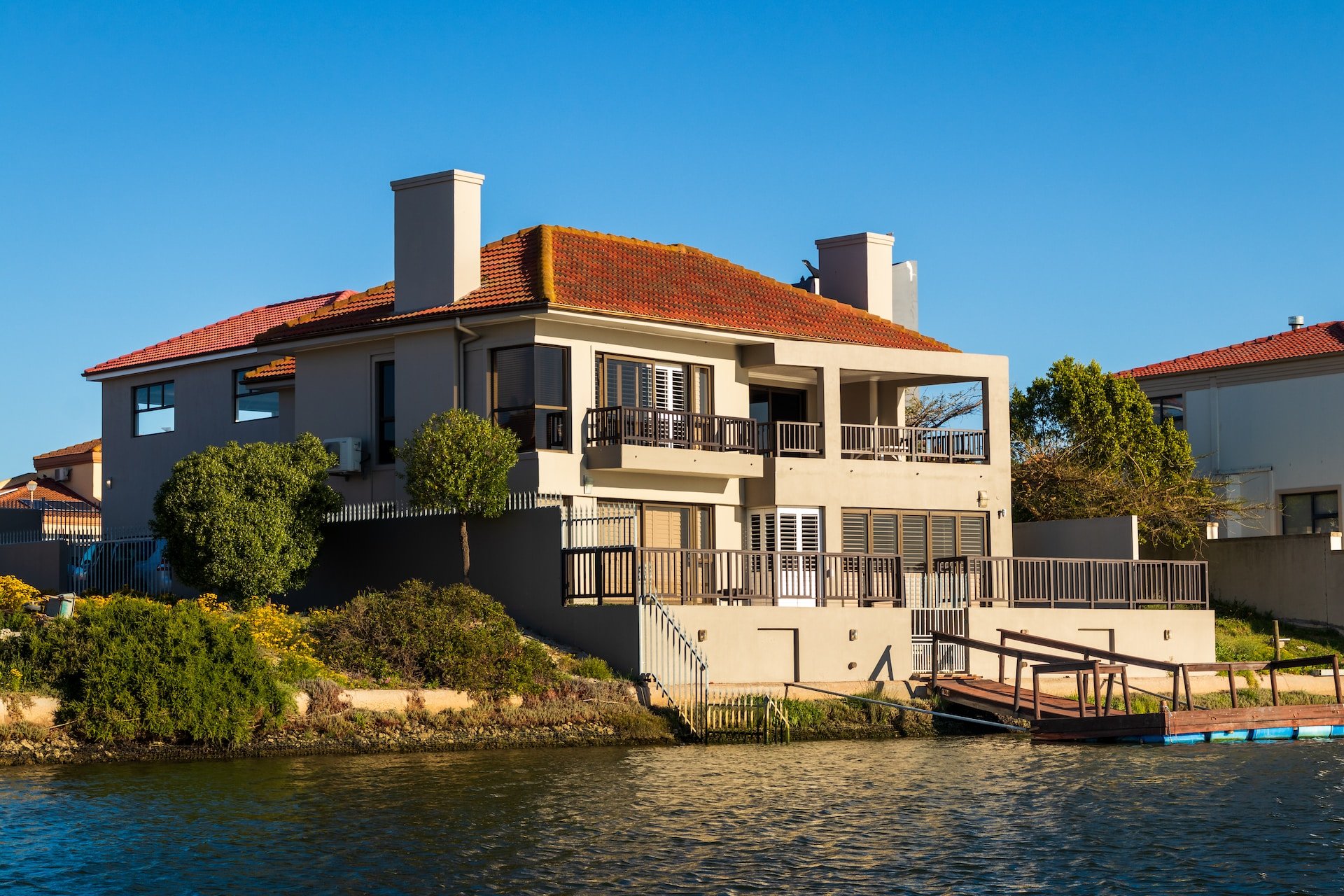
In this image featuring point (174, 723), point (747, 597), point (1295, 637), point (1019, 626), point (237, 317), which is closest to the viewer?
point (174, 723)

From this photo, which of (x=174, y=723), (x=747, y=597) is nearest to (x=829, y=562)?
(x=747, y=597)

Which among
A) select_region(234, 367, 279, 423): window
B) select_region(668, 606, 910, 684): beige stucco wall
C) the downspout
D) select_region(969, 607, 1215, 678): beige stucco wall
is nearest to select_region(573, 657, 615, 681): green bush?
select_region(668, 606, 910, 684): beige stucco wall

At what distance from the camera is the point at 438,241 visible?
36.3 meters

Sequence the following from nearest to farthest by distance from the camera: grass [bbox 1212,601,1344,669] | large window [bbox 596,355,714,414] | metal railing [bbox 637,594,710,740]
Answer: metal railing [bbox 637,594,710,740] → large window [bbox 596,355,714,414] → grass [bbox 1212,601,1344,669]

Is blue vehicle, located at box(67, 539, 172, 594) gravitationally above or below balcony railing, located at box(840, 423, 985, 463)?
below

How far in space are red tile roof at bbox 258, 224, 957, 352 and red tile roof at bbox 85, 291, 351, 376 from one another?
16.8ft

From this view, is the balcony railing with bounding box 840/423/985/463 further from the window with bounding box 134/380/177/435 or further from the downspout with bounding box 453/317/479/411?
the window with bounding box 134/380/177/435

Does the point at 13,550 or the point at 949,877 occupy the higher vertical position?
the point at 13,550

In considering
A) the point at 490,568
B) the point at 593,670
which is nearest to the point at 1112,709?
the point at 593,670

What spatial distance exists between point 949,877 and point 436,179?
77.3 ft

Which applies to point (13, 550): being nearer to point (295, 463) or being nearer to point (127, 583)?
point (127, 583)

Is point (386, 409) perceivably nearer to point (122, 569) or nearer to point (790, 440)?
point (122, 569)

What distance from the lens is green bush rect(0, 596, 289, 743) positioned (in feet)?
81.4

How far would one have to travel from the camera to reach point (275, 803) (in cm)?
2077
